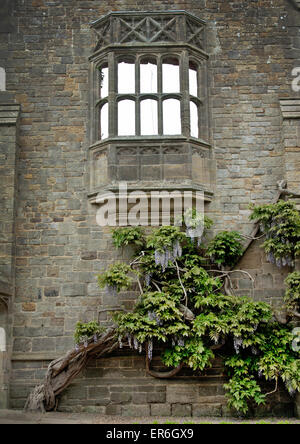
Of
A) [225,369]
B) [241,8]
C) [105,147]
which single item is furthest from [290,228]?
[241,8]

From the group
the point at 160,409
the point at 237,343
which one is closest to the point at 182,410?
the point at 160,409

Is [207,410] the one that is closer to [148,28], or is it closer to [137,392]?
[137,392]

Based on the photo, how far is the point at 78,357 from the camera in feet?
32.8

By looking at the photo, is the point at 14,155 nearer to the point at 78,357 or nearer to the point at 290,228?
the point at 78,357

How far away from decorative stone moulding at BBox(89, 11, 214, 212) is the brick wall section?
223 millimetres

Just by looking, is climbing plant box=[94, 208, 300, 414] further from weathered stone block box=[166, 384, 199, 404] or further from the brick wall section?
the brick wall section

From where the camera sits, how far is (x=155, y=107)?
11055 mm

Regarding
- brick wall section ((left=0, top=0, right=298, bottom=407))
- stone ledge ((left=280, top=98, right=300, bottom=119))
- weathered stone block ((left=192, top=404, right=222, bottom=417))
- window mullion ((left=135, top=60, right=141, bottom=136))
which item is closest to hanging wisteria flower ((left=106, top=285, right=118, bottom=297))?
brick wall section ((left=0, top=0, right=298, bottom=407))

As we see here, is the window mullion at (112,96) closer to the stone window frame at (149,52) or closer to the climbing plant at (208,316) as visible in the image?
the stone window frame at (149,52)

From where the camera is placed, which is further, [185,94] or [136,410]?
[185,94]

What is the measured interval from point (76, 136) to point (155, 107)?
1553 mm

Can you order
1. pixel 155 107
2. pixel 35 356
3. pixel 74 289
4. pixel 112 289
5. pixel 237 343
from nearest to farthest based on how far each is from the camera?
pixel 237 343
pixel 112 289
pixel 35 356
pixel 74 289
pixel 155 107
